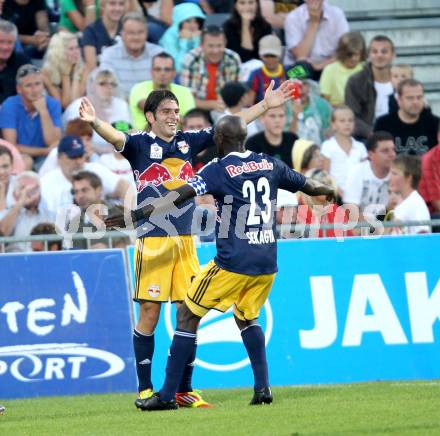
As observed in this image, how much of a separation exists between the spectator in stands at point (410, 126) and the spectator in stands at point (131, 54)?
3149mm

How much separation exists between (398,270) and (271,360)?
151 centimetres

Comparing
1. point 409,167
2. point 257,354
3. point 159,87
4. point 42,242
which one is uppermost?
point 159,87

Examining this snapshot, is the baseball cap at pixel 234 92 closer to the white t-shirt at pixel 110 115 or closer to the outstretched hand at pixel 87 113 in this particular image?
the white t-shirt at pixel 110 115

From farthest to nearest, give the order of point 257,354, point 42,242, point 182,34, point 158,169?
1. point 182,34
2. point 42,242
3. point 158,169
4. point 257,354

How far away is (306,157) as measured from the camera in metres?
15.0

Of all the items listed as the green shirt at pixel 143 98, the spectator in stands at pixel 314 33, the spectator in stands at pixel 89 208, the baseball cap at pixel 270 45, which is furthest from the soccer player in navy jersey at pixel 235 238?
the spectator in stands at pixel 314 33

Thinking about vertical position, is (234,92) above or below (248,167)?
above

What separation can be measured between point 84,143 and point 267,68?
314 cm

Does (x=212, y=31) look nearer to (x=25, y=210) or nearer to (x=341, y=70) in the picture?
(x=341, y=70)

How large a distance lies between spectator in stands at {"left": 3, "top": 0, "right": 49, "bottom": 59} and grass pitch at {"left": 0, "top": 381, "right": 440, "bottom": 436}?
714 cm

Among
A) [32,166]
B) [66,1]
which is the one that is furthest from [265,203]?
[66,1]

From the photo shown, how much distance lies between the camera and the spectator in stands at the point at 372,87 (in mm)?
17594

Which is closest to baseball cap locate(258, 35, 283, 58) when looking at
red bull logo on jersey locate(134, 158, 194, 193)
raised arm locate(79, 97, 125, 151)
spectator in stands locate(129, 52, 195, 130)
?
spectator in stands locate(129, 52, 195, 130)

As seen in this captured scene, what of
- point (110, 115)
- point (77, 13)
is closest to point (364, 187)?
point (110, 115)
